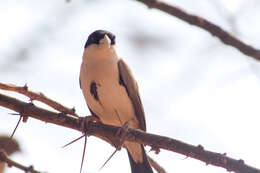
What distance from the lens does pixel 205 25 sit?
1.48 metres

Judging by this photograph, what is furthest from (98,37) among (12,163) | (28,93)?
(12,163)

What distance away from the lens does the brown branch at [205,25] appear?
143cm

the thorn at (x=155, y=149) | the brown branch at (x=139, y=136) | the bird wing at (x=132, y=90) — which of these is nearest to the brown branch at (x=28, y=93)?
the brown branch at (x=139, y=136)

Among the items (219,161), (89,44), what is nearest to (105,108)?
(89,44)

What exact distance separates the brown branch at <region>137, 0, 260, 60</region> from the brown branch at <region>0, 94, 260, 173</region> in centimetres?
107

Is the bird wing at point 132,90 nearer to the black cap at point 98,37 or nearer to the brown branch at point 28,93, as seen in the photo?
the black cap at point 98,37

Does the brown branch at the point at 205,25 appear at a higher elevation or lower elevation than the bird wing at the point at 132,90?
lower

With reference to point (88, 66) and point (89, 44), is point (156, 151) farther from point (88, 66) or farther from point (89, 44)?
point (89, 44)

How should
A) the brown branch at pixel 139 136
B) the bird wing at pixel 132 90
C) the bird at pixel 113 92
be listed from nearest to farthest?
the brown branch at pixel 139 136 < the bird at pixel 113 92 < the bird wing at pixel 132 90

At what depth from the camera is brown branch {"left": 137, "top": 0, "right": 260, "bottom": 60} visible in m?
1.43

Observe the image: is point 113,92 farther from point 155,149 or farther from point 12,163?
point 12,163

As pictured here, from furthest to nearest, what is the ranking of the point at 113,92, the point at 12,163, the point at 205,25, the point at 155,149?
the point at 113,92, the point at 155,149, the point at 12,163, the point at 205,25

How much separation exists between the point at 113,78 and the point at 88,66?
314 mm

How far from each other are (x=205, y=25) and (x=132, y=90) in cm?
293
